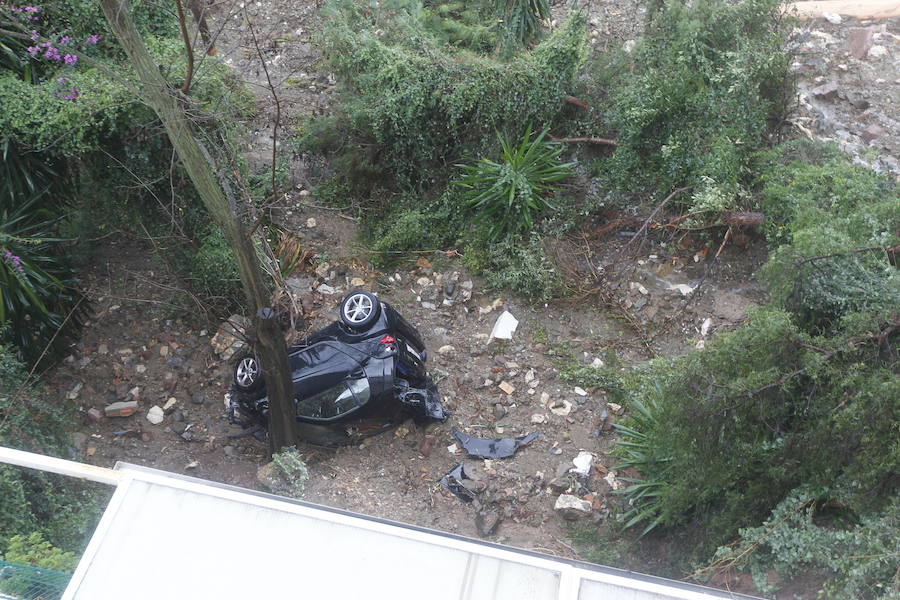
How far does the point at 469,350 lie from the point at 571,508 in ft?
6.94

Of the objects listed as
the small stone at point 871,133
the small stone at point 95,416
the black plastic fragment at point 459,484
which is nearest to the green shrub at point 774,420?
the black plastic fragment at point 459,484

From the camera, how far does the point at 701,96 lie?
23.5ft

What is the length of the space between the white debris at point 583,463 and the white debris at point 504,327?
157 cm

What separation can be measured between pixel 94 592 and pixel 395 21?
7.49 metres

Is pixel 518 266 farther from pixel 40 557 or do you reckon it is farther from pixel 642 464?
pixel 40 557

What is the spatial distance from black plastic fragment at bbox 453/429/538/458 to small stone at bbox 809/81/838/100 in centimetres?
552

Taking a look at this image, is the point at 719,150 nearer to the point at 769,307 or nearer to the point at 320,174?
the point at 769,307

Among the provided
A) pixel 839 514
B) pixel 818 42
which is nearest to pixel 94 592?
pixel 839 514

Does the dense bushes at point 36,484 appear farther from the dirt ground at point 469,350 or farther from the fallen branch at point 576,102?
the fallen branch at point 576,102

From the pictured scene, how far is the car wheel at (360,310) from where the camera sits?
21.0 ft

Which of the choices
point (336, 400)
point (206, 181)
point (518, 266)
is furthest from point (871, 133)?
point (206, 181)

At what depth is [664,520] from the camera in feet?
16.9

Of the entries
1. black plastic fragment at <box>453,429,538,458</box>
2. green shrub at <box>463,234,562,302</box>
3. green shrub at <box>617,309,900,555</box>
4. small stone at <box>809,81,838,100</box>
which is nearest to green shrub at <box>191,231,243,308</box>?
green shrub at <box>463,234,562,302</box>

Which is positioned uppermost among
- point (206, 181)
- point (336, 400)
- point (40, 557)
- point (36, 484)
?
point (206, 181)
